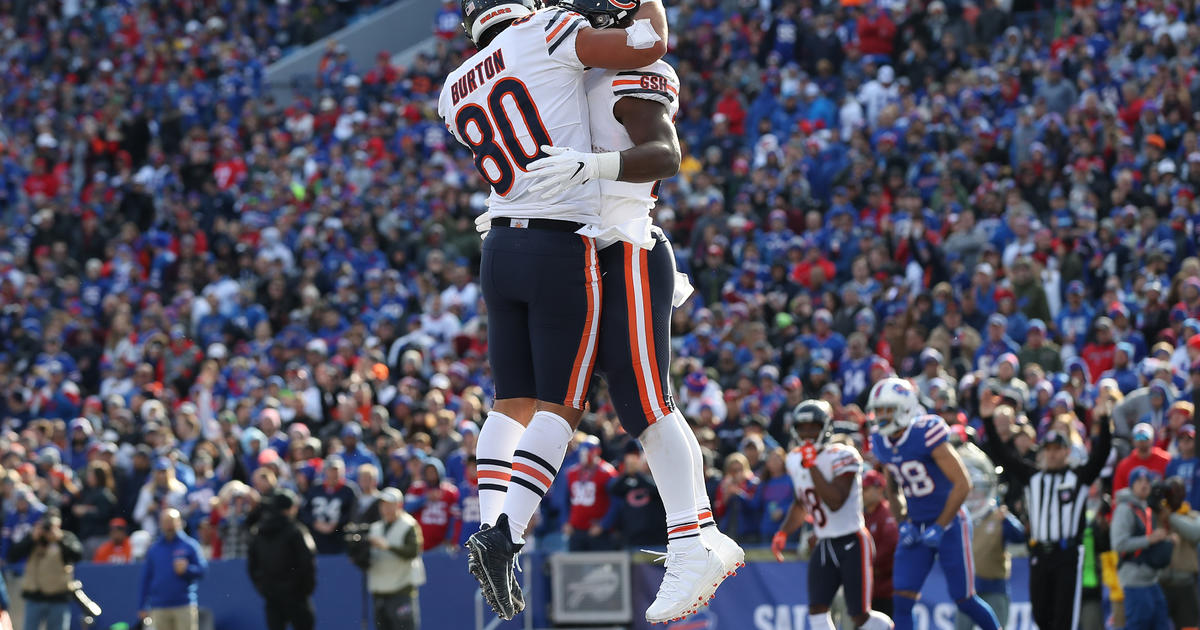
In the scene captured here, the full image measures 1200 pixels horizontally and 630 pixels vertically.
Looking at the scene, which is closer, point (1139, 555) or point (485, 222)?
point (485, 222)

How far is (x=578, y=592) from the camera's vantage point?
13.2 metres

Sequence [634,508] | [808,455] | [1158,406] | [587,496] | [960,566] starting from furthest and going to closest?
[587,496], [634,508], [1158,406], [960,566], [808,455]

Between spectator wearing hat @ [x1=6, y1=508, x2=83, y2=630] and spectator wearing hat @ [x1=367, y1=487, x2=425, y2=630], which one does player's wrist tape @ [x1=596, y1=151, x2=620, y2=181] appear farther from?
spectator wearing hat @ [x1=6, y1=508, x2=83, y2=630]

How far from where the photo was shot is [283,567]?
13.3 metres

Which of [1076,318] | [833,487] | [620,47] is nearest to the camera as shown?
[620,47]

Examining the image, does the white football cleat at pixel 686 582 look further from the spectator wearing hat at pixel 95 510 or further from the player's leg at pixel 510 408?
the spectator wearing hat at pixel 95 510

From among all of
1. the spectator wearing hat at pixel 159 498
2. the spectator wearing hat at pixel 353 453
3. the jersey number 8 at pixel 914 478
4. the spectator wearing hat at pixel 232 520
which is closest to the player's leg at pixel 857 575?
the jersey number 8 at pixel 914 478

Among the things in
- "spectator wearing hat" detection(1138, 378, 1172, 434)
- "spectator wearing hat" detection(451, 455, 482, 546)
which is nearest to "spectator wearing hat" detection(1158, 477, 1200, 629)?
"spectator wearing hat" detection(1138, 378, 1172, 434)

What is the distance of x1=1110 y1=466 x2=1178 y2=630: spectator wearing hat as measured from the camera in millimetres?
11117

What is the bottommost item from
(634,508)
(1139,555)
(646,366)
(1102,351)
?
(1139,555)

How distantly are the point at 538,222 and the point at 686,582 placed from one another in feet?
4.49

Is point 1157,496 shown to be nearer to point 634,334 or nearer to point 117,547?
point 634,334

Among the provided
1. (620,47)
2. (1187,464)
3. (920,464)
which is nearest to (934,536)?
(920,464)

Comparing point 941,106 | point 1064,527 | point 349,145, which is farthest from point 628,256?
point 349,145
